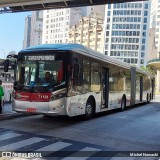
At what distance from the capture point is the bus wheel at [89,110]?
49.8 ft

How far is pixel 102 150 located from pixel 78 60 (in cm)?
554

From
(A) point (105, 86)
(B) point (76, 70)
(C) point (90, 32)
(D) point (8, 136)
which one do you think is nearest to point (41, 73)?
(B) point (76, 70)

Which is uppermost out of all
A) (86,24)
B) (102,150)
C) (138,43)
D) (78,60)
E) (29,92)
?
(86,24)

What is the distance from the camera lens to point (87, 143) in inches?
393

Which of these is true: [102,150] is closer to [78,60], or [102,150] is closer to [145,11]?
[78,60]

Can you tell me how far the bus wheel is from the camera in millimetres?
15164

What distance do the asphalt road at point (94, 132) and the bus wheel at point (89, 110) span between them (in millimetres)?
367

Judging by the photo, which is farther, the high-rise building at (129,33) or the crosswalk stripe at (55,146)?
the high-rise building at (129,33)

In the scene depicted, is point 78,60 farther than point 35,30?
No

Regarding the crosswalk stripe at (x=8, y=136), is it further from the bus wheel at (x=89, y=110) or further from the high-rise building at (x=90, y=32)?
the high-rise building at (x=90, y=32)

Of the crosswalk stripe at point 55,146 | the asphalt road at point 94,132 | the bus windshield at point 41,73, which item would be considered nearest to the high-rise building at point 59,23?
the asphalt road at point 94,132

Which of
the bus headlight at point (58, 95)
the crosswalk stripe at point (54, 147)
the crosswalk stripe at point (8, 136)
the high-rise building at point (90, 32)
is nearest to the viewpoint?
the crosswalk stripe at point (54, 147)

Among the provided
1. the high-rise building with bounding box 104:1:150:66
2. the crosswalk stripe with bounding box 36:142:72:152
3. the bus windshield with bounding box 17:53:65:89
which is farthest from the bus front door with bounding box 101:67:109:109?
the high-rise building with bounding box 104:1:150:66

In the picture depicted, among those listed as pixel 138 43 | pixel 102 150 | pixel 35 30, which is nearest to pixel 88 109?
pixel 102 150
